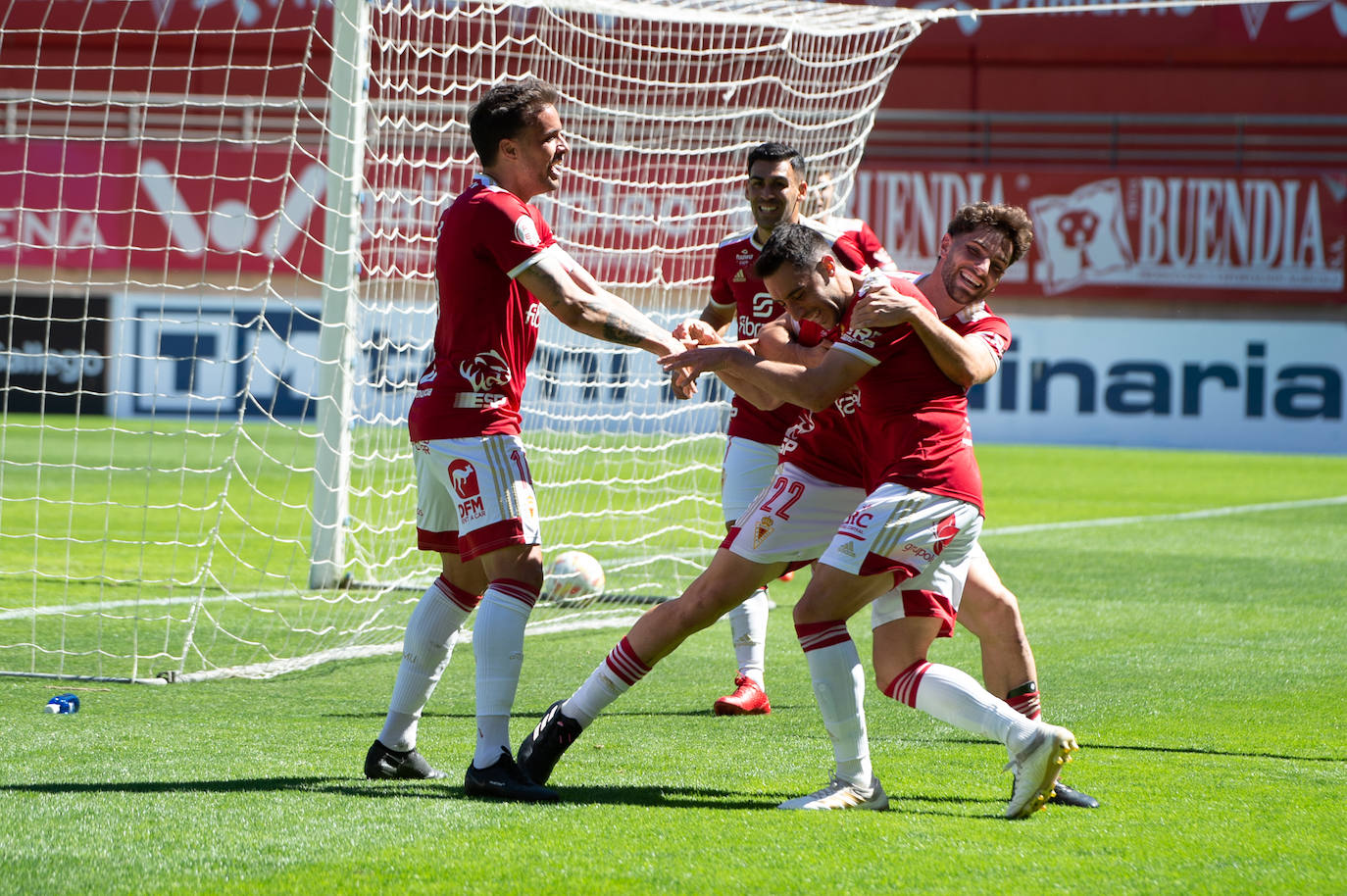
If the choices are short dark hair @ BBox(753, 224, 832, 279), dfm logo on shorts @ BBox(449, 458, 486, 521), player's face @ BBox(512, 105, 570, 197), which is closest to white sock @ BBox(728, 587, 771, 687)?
dfm logo on shorts @ BBox(449, 458, 486, 521)

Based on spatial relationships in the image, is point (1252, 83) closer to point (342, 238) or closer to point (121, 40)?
point (121, 40)

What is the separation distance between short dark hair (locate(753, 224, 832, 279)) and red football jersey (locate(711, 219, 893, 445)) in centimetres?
175

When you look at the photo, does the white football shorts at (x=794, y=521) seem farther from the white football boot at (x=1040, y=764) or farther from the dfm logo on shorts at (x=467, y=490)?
the white football boot at (x=1040, y=764)

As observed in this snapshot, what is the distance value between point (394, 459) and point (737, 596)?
456 cm

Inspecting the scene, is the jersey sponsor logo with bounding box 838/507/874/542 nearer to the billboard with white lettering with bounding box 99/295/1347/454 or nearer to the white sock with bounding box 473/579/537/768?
the white sock with bounding box 473/579/537/768

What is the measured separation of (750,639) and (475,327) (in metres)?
2.10

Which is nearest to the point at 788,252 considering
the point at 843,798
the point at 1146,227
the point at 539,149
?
the point at 539,149

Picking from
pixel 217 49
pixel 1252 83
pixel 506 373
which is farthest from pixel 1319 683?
pixel 217 49

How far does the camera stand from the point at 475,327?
459cm

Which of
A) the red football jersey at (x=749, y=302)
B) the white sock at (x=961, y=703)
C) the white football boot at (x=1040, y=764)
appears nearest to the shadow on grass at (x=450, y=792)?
the white football boot at (x=1040, y=764)

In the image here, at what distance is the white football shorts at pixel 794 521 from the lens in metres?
4.73

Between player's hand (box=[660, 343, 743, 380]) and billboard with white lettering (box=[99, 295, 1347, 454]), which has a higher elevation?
billboard with white lettering (box=[99, 295, 1347, 454])

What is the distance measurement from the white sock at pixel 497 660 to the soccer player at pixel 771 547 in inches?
5.5

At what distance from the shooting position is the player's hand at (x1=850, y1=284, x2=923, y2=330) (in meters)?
4.23
